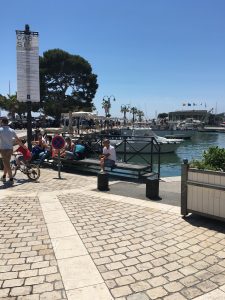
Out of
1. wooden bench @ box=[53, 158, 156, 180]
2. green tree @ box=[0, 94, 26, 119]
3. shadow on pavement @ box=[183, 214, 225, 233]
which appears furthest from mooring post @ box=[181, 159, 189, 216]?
green tree @ box=[0, 94, 26, 119]

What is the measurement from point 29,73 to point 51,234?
8919mm

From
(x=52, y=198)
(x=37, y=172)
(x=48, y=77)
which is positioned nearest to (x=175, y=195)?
(x=52, y=198)

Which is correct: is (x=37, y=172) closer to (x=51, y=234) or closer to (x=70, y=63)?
(x=51, y=234)

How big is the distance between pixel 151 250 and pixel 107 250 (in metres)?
0.61

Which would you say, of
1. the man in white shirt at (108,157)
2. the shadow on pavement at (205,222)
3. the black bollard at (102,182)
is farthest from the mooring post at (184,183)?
the man in white shirt at (108,157)

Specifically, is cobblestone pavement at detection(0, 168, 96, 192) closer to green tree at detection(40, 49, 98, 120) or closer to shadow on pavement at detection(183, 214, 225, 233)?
shadow on pavement at detection(183, 214, 225, 233)

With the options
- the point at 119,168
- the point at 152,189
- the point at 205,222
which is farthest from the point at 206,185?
the point at 119,168

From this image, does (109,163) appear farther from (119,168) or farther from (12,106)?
(12,106)

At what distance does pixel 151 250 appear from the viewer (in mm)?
4566

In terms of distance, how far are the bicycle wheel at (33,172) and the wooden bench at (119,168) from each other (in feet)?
6.04

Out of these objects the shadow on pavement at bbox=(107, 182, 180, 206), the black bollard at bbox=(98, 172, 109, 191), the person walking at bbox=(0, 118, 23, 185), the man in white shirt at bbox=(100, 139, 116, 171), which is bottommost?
the shadow on pavement at bbox=(107, 182, 180, 206)

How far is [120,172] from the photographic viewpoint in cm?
1045

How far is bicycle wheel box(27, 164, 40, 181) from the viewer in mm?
9859

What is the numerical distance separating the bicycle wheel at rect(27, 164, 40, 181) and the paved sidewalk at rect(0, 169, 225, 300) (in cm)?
233
